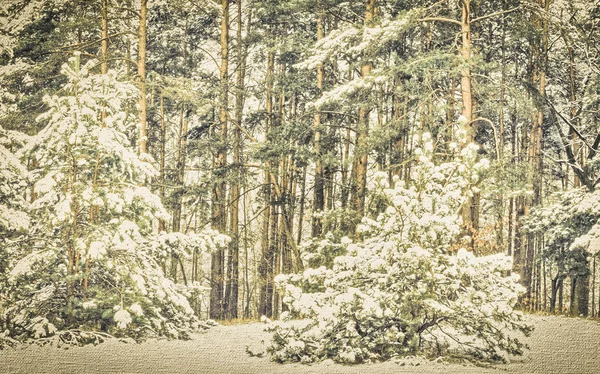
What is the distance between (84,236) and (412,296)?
255 centimetres

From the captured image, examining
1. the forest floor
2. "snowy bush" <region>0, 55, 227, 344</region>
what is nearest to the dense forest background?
"snowy bush" <region>0, 55, 227, 344</region>

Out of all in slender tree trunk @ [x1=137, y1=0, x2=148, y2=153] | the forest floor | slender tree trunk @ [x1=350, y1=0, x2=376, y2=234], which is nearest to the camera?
the forest floor

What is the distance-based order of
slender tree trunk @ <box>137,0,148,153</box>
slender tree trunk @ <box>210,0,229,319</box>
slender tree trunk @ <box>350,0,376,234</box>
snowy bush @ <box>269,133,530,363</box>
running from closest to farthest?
snowy bush @ <box>269,133,530,363</box>
slender tree trunk @ <box>137,0,148,153</box>
slender tree trunk @ <box>210,0,229,319</box>
slender tree trunk @ <box>350,0,376,234</box>

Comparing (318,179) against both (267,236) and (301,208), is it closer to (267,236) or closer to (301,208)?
(301,208)

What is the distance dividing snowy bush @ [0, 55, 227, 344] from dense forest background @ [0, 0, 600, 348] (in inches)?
0.6

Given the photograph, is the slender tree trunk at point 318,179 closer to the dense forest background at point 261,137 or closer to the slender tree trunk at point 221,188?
the dense forest background at point 261,137

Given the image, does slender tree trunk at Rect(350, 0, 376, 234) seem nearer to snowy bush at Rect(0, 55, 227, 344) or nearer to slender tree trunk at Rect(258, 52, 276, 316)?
slender tree trunk at Rect(258, 52, 276, 316)

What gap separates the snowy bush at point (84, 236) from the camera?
3.87m

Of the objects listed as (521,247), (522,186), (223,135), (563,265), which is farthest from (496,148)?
(223,135)

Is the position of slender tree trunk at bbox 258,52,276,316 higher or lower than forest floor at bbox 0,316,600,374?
higher

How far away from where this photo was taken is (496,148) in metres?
4.67

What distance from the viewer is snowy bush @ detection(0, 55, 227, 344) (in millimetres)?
3869

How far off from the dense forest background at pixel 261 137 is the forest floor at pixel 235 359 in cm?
22

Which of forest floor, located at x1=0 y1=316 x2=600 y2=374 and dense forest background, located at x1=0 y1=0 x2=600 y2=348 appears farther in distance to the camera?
dense forest background, located at x1=0 y1=0 x2=600 y2=348
